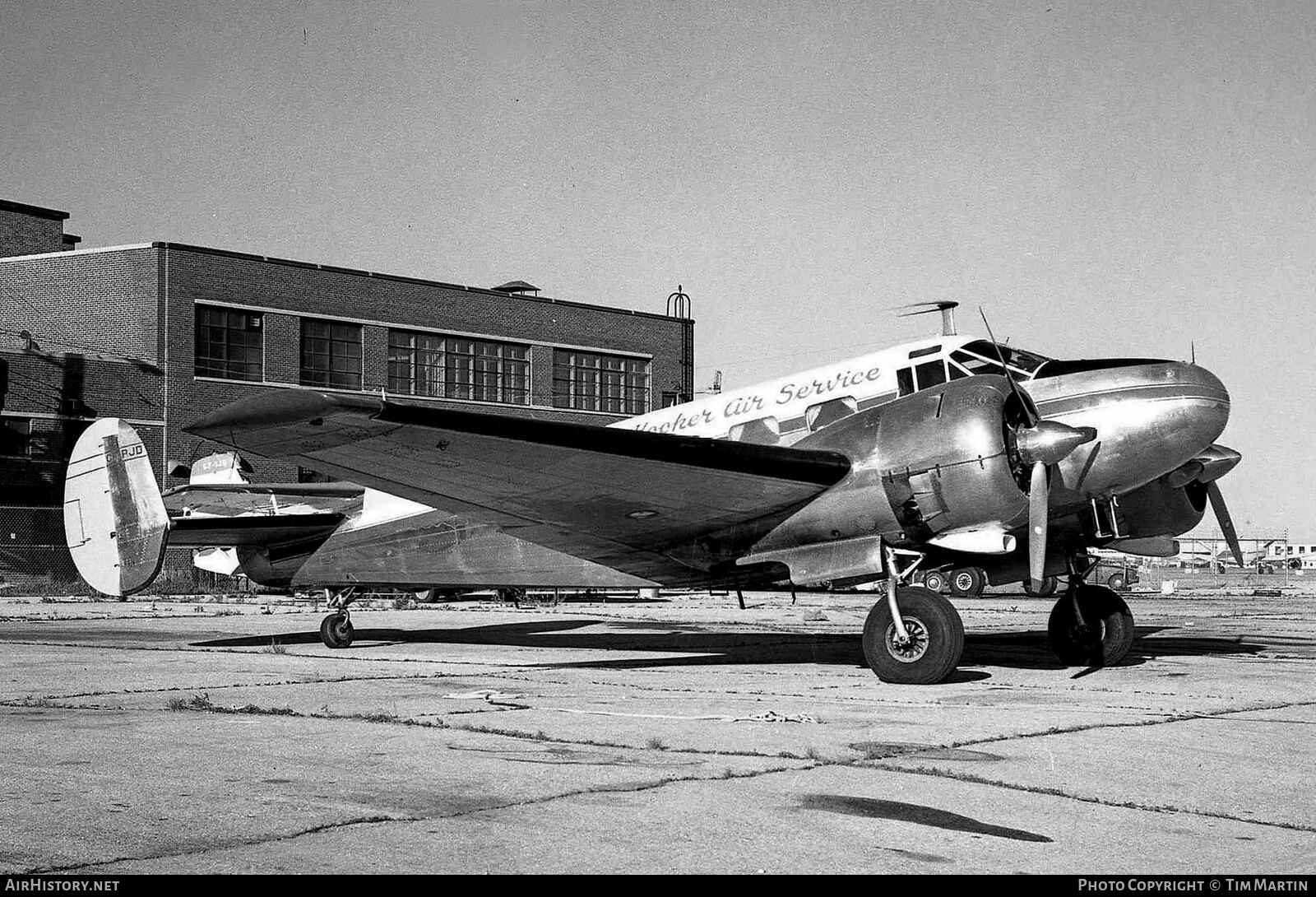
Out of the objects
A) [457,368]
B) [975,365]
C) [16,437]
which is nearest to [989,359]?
[975,365]

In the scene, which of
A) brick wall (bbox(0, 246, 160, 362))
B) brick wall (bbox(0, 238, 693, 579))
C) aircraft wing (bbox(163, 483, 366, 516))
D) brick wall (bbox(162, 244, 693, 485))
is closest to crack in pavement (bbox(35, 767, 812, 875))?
aircraft wing (bbox(163, 483, 366, 516))

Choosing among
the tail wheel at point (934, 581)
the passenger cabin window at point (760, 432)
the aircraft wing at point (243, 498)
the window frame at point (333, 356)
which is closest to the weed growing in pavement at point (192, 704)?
the passenger cabin window at point (760, 432)

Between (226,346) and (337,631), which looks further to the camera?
(226,346)

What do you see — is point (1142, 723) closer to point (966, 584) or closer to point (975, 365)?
point (975, 365)

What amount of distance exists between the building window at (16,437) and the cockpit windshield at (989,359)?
128ft

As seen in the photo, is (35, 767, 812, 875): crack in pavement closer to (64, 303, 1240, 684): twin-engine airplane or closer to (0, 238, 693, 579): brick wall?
(64, 303, 1240, 684): twin-engine airplane

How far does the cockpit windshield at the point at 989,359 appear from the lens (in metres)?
12.0

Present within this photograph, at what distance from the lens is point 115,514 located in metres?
14.0

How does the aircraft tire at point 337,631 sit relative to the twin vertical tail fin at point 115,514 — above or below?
below

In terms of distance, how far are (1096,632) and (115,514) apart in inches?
425

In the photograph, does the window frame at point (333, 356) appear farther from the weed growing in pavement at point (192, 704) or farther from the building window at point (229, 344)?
the weed growing in pavement at point (192, 704)

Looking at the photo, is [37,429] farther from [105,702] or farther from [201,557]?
[105,702]

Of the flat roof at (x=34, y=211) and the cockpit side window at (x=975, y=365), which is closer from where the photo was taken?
the cockpit side window at (x=975, y=365)

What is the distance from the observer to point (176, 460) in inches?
1742
